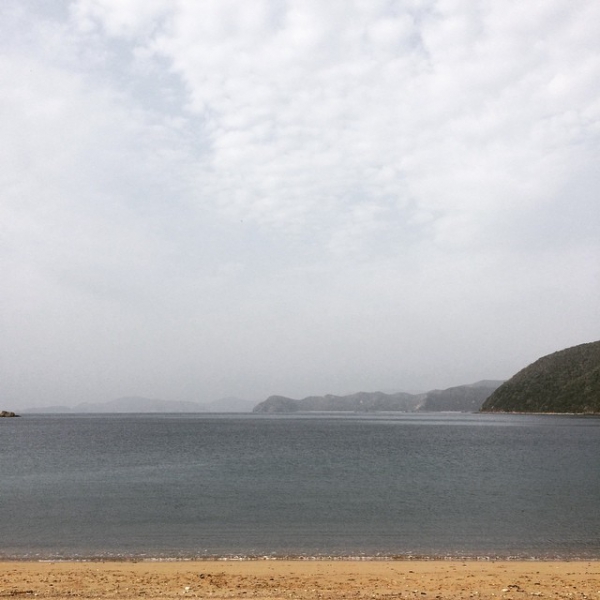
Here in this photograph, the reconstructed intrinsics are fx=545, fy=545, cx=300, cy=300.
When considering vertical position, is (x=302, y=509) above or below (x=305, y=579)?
below

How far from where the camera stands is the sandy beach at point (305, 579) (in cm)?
1772

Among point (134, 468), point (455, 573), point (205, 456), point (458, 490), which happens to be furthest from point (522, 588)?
point (205, 456)

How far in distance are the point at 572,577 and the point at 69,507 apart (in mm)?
31850

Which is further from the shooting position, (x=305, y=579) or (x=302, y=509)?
(x=302, y=509)

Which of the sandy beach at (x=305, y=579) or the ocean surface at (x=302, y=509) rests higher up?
the sandy beach at (x=305, y=579)

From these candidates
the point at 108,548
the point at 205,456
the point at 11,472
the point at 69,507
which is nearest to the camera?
the point at 108,548

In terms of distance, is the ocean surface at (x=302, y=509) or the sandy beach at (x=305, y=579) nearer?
the sandy beach at (x=305, y=579)

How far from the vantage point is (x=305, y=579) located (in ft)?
65.7

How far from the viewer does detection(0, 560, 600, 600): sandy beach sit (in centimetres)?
1772

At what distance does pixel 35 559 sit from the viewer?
24766 millimetres

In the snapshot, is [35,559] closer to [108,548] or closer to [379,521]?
[108,548]

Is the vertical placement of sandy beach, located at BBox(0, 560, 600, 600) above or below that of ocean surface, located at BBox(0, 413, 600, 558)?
above

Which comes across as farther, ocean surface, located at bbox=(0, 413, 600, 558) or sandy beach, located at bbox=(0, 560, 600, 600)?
ocean surface, located at bbox=(0, 413, 600, 558)

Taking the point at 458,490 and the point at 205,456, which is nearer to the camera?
the point at 458,490
